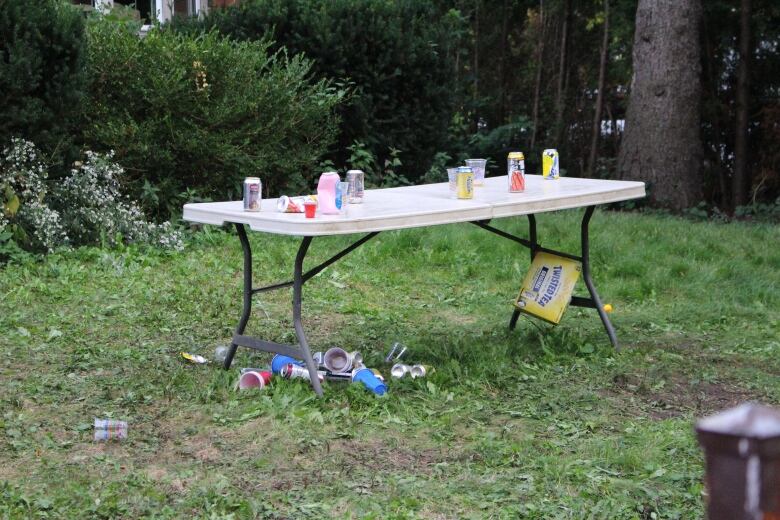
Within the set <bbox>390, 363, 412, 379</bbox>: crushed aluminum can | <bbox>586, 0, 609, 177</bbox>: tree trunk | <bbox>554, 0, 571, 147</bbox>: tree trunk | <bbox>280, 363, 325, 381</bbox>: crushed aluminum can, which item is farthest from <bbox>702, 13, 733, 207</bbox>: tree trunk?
<bbox>280, 363, 325, 381</bbox>: crushed aluminum can

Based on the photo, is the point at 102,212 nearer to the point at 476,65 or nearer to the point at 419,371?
the point at 419,371

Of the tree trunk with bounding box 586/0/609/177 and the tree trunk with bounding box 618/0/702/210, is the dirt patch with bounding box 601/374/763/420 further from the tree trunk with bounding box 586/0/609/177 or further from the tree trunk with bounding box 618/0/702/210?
the tree trunk with bounding box 586/0/609/177

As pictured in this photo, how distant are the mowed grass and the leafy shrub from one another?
0.88m

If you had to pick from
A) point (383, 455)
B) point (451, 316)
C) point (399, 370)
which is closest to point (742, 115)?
point (451, 316)

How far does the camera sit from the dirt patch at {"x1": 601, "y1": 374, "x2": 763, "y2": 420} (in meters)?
4.59

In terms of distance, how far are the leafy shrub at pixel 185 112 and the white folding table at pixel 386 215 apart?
3465mm

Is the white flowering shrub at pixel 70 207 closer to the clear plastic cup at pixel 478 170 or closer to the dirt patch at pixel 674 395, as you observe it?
the clear plastic cup at pixel 478 170

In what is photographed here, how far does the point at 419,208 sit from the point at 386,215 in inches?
12.6

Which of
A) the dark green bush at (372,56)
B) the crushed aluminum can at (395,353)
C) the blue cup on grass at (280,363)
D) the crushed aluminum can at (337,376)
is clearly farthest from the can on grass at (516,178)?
the dark green bush at (372,56)

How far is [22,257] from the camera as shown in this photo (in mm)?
7352

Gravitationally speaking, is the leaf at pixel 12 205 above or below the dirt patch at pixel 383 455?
above

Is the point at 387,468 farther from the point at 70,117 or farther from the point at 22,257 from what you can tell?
the point at 70,117

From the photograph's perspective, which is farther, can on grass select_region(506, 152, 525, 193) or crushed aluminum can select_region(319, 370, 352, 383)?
can on grass select_region(506, 152, 525, 193)

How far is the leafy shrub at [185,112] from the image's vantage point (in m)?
8.48
